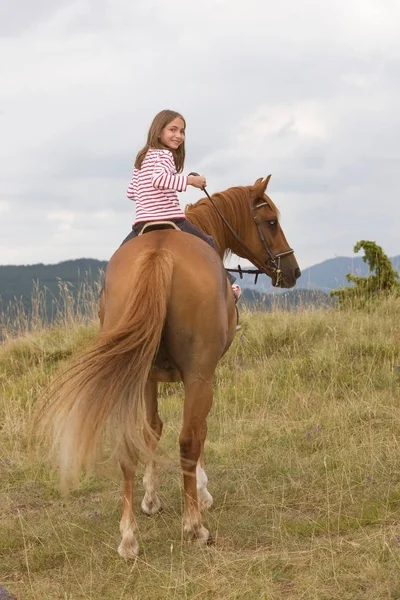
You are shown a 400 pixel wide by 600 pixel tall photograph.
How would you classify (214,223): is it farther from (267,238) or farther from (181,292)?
(181,292)

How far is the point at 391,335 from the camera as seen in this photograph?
9375mm

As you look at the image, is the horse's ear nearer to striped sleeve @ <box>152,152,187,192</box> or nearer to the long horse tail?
striped sleeve @ <box>152,152,187,192</box>

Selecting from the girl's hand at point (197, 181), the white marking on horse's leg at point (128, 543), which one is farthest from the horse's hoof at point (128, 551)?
the girl's hand at point (197, 181)

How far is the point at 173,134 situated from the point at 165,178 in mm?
479

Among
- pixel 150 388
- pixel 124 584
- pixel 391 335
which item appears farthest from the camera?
pixel 391 335

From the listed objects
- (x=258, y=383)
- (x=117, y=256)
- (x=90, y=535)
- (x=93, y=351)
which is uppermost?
(x=117, y=256)

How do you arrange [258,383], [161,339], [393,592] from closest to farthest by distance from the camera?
[393,592] → [161,339] → [258,383]

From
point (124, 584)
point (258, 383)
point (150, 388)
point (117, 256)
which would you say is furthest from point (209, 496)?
point (258, 383)

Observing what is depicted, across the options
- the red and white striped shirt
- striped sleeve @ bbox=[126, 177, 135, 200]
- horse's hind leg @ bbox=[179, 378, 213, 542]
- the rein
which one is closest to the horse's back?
horse's hind leg @ bbox=[179, 378, 213, 542]

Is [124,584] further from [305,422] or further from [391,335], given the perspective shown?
[391,335]

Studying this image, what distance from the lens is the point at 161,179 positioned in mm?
4766

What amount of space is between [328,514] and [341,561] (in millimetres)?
708

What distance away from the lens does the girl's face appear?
5090 millimetres

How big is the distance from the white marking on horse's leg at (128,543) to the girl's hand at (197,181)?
2.08 m
